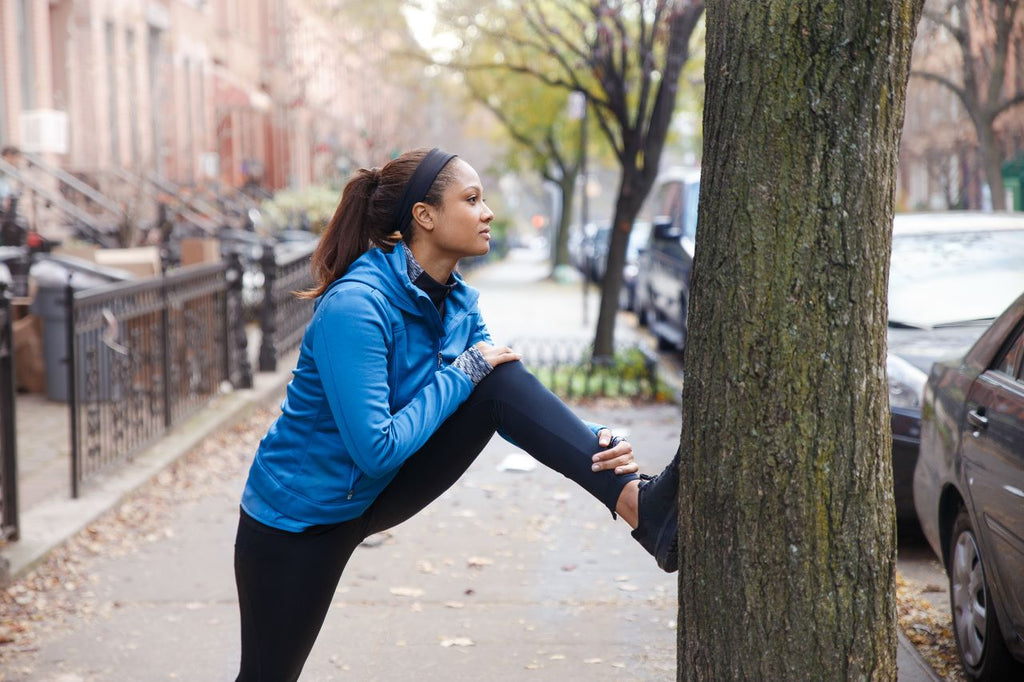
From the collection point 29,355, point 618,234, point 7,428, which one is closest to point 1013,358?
point 7,428

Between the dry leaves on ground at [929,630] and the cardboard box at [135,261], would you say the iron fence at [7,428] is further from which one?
the cardboard box at [135,261]

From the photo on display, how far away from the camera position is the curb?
5.90 metres

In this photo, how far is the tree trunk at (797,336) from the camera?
256cm

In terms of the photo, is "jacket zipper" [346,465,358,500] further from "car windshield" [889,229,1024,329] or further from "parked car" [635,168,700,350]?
"parked car" [635,168,700,350]

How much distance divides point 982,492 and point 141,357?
561cm

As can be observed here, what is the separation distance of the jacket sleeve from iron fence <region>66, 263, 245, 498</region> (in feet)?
13.9

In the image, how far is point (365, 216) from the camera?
3.27m

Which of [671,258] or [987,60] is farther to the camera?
[671,258]

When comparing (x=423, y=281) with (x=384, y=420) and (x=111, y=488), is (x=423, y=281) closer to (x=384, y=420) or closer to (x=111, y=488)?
(x=384, y=420)

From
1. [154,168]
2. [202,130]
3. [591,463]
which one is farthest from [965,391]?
[202,130]

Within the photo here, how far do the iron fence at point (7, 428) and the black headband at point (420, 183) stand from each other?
3149 mm

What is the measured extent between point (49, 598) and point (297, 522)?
3002 mm

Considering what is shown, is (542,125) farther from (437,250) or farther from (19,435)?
(437,250)

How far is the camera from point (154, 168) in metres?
24.7
